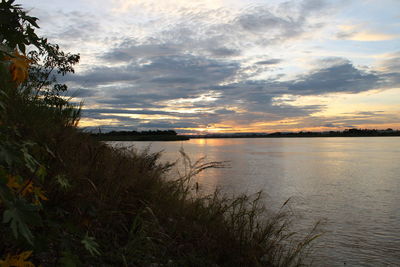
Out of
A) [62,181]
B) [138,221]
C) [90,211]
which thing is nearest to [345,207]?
[138,221]

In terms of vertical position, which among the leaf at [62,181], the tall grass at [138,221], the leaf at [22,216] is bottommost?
the tall grass at [138,221]

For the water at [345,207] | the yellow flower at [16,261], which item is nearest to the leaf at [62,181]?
the yellow flower at [16,261]

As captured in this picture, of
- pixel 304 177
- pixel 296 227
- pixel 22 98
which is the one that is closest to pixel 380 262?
pixel 296 227

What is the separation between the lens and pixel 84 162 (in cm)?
449

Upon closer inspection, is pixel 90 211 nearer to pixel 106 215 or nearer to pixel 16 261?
pixel 106 215

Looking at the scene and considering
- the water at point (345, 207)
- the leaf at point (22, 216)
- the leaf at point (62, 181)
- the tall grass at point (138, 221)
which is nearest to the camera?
the leaf at point (22, 216)

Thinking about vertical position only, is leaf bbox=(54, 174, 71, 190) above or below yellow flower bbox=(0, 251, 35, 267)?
above

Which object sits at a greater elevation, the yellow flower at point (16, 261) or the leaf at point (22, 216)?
the leaf at point (22, 216)

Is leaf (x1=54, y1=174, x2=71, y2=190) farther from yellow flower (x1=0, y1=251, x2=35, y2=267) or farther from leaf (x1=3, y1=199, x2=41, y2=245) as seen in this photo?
leaf (x1=3, y1=199, x2=41, y2=245)

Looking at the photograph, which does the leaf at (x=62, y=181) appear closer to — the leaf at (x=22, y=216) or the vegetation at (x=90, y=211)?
the vegetation at (x=90, y=211)

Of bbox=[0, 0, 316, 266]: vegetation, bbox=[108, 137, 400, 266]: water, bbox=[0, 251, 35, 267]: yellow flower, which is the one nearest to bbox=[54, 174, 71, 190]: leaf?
bbox=[0, 0, 316, 266]: vegetation

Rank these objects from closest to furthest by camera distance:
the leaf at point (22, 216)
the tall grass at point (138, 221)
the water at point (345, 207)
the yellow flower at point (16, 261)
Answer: the leaf at point (22, 216) < the yellow flower at point (16, 261) < the tall grass at point (138, 221) < the water at point (345, 207)

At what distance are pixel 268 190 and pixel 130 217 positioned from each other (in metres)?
8.81

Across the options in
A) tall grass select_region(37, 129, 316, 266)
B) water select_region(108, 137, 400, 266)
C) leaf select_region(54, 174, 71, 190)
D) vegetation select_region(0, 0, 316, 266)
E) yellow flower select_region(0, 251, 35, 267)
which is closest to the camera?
yellow flower select_region(0, 251, 35, 267)
